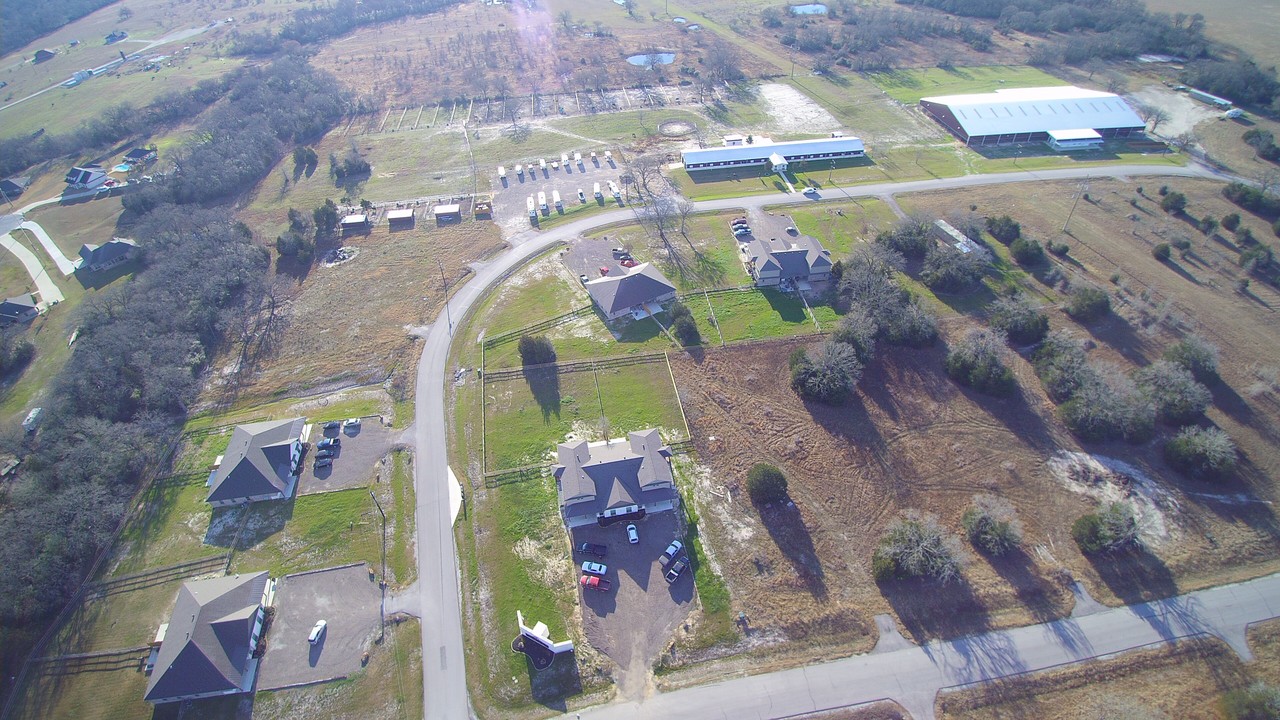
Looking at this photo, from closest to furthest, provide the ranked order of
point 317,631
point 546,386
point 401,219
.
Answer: point 317,631 → point 546,386 → point 401,219

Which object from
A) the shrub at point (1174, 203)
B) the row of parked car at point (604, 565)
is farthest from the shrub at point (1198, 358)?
the row of parked car at point (604, 565)

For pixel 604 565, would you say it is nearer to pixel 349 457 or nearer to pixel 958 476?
pixel 349 457

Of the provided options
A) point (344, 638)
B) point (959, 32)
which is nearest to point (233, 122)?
point (344, 638)

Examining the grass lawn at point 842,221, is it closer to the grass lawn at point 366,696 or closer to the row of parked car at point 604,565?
the row of parked car at point 604,565

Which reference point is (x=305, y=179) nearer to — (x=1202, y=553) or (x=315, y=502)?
(x=315, y=502)

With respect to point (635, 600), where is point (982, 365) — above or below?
above

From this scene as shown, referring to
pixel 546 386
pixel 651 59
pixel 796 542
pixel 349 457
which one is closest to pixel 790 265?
pixel 546 386

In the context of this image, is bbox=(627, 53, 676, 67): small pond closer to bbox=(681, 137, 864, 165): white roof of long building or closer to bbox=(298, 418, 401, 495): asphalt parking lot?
bbox=(681, 137, 864, 165): white roof of long building

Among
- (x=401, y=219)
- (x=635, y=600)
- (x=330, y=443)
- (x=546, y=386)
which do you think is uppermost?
(x=401, y=219)
